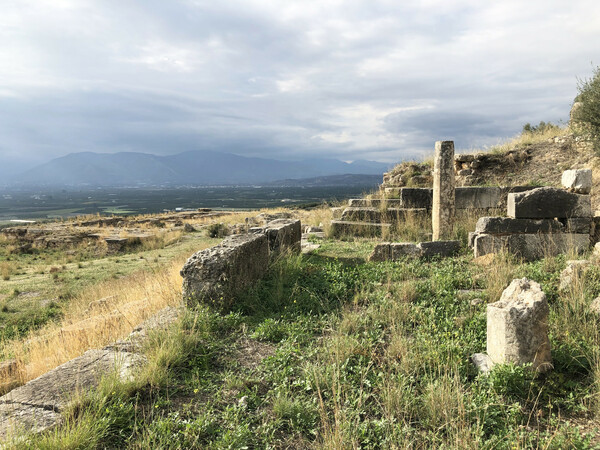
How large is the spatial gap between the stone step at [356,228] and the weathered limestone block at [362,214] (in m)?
0.46

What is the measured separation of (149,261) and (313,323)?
37.1 ft

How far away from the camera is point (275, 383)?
3.90 metres

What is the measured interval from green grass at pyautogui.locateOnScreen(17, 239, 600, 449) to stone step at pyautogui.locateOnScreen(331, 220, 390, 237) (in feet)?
22.5

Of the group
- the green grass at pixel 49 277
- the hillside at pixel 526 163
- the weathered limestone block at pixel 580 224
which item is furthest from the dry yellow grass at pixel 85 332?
the hillside at pixel 526 163

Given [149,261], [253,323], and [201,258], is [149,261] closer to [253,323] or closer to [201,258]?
[201,258]

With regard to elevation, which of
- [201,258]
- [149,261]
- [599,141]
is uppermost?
[599,141]

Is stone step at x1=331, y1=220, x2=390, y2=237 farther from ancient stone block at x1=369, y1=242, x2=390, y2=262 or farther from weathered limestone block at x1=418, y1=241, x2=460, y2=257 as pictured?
ancient stone block at x1=369, y1=242, x2=390, y2=262

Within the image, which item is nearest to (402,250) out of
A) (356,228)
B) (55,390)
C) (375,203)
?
(356,228)

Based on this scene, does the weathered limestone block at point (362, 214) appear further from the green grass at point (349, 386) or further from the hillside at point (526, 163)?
the green grass at point (349, 386)

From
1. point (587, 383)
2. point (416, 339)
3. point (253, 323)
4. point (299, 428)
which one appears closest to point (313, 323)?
point (253, 323)

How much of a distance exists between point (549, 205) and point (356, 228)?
5791mm

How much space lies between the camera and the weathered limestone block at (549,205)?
851cm

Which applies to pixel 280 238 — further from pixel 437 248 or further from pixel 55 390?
pixel 55 390

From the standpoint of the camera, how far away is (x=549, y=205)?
28.2 ft
